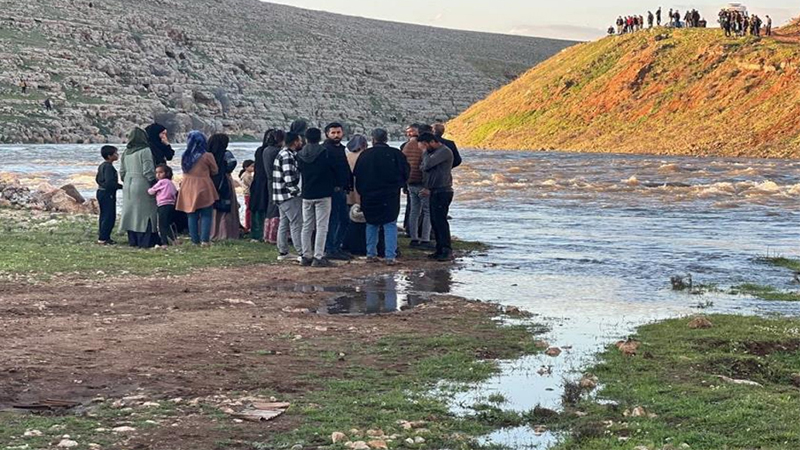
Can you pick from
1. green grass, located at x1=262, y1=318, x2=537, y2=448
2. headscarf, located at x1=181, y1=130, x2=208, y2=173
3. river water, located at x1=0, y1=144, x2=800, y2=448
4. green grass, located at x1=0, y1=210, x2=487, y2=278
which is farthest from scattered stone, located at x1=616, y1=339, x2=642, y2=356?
headscarf, located at x1=181, y1=130, x2=208, y2=173

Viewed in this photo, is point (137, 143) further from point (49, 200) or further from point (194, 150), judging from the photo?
point (49, 200)

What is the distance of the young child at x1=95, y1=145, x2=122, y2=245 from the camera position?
17750mm

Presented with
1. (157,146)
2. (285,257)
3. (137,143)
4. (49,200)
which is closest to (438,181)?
(285,257)

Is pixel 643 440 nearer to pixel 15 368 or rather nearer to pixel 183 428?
pixel 183 428

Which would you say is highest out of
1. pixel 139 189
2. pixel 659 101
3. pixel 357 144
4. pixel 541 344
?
pixel 659 101

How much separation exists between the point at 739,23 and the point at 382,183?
193 ft

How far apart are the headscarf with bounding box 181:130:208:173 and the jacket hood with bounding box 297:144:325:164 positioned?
7.13ft

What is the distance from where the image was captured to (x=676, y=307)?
1302 centimetres

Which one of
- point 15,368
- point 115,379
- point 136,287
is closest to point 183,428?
point 115,379

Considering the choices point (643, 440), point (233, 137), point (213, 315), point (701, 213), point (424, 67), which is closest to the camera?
point (643, 440)

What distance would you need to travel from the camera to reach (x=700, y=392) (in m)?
8.40

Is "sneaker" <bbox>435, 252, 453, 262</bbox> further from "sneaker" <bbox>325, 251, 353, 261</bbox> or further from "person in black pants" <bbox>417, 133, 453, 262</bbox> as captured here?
"sneaker" <bbox>325, 251, 353, 261</bbox>

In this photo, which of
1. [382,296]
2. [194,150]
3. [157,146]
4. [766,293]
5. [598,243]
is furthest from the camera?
[598,243]

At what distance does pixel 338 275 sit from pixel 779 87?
160 feet
